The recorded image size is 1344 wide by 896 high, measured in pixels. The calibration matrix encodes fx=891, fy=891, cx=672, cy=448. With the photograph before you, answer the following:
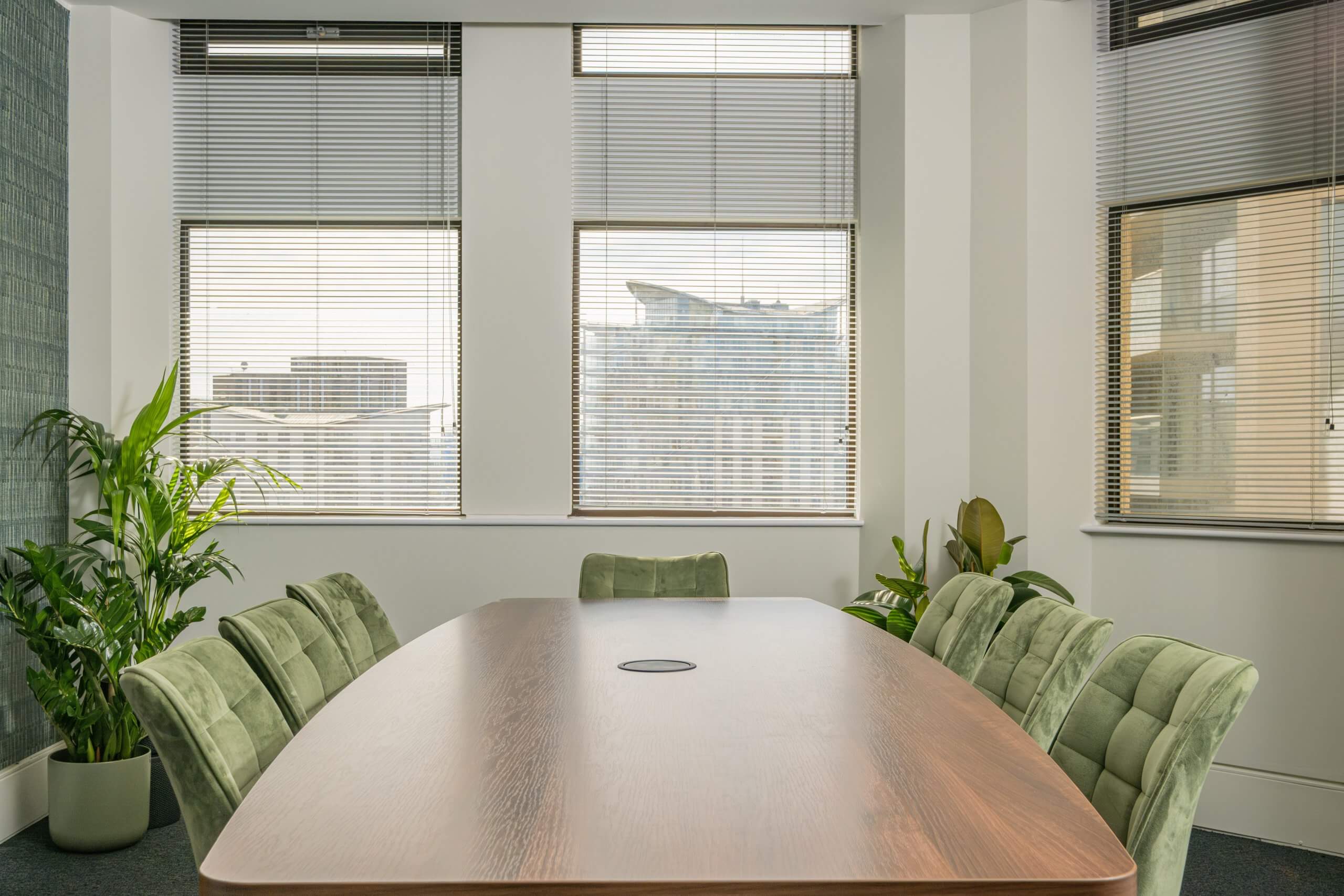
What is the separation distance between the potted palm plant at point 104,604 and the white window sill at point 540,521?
0.28 meters

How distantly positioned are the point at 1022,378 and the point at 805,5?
2.02 m

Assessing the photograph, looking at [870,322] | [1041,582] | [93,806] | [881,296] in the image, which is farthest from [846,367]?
[93,806]

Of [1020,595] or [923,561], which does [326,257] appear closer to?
[923,561]

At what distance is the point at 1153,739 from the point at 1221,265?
3.04 m

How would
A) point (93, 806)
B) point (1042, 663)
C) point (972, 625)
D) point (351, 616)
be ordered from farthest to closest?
point (93, 806), point (351, 616), point (972, 625), point (1042, 663)

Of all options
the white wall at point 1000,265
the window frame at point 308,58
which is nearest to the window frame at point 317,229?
the window frame at point 308,58

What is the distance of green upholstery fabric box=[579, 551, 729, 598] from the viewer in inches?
143

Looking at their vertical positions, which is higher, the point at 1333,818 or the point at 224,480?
the point at 224,480

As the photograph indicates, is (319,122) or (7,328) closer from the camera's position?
(7,328)

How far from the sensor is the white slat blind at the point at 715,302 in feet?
14.9

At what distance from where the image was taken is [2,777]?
3.49m

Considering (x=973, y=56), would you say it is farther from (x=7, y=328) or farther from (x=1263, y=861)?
(x=7, y=328)

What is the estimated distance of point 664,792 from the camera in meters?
1.30

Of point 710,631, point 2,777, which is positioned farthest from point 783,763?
point 2,777
